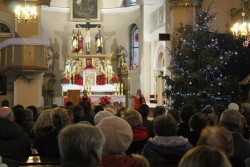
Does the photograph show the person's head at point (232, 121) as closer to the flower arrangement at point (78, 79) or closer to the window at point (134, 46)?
the flower arrangement at point (78, 79)

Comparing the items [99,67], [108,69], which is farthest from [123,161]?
[99,67]

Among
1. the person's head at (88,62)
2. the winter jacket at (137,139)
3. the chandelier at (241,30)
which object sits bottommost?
the winter jacket at (137,139)

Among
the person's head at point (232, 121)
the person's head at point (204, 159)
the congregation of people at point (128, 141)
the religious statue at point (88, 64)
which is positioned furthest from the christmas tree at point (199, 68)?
the person's head at point (204, 159)

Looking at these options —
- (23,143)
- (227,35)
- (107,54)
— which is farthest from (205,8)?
(23,143)

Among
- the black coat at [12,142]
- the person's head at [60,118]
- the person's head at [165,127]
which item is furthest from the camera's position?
the person's head at [60,118]

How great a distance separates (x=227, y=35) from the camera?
54.6 feet

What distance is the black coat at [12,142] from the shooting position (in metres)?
5.44

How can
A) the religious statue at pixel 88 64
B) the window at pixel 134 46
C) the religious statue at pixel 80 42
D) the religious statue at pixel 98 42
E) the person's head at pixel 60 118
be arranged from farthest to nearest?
the window at pixel 134 46 < the religious statue at pixel 98 42 < the religious statue at pixel 80 42 < the religious statue at pixel 88 64 < the person's head at pixel 60 118

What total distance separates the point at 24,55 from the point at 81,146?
494 inches

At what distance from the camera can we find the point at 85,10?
26.7 meters

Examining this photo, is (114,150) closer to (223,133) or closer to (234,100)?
(223,133)

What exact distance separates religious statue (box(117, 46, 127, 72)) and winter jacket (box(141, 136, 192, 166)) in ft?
65.7

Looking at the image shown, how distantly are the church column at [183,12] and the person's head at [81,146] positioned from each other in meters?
14.5

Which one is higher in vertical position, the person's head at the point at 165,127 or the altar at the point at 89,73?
the altar at the point at 89,73
